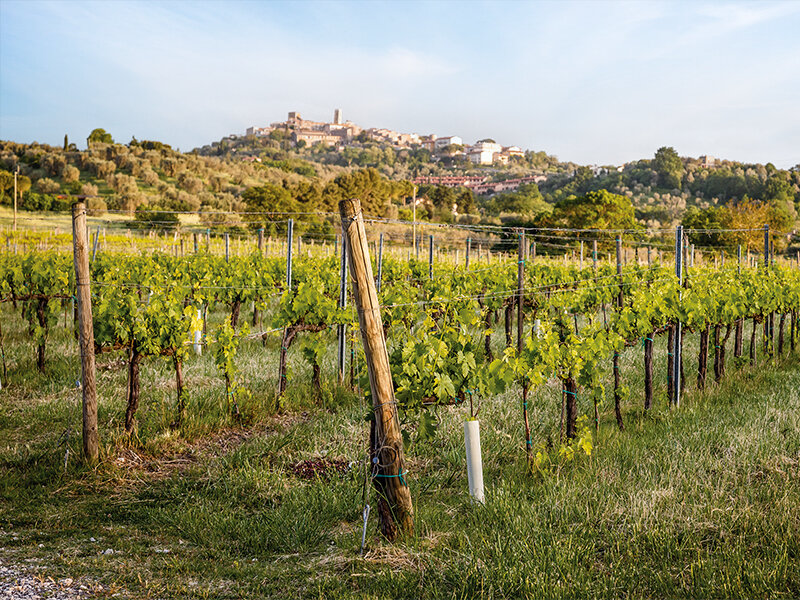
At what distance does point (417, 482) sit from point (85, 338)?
9.60 ft

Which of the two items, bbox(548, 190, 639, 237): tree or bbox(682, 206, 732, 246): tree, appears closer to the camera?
bbox(682, 206, 732, 246): tree

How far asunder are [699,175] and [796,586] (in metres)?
80.7

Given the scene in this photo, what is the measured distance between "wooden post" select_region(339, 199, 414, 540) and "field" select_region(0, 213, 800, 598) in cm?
14

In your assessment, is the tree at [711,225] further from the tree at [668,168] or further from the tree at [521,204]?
the tree at [668,168]

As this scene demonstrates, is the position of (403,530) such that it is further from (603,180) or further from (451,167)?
(451,167)

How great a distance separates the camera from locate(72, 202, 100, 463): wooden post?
4887 mm

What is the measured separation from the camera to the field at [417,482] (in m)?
3.26

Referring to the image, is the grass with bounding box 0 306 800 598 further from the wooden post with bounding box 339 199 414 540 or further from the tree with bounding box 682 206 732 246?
the tree with bounding box 682 206 732 246

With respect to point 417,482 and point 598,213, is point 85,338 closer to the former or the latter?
point 417,482

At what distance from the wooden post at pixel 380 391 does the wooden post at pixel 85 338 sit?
2.60m

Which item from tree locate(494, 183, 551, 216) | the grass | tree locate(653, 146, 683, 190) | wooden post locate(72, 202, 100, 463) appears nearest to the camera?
the grass

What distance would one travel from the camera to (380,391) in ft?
11.8

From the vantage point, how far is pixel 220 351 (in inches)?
230

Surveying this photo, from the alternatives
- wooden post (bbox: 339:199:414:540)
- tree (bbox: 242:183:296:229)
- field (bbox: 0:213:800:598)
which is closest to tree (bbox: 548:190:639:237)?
tree (bbox: 242:183:296:229)
